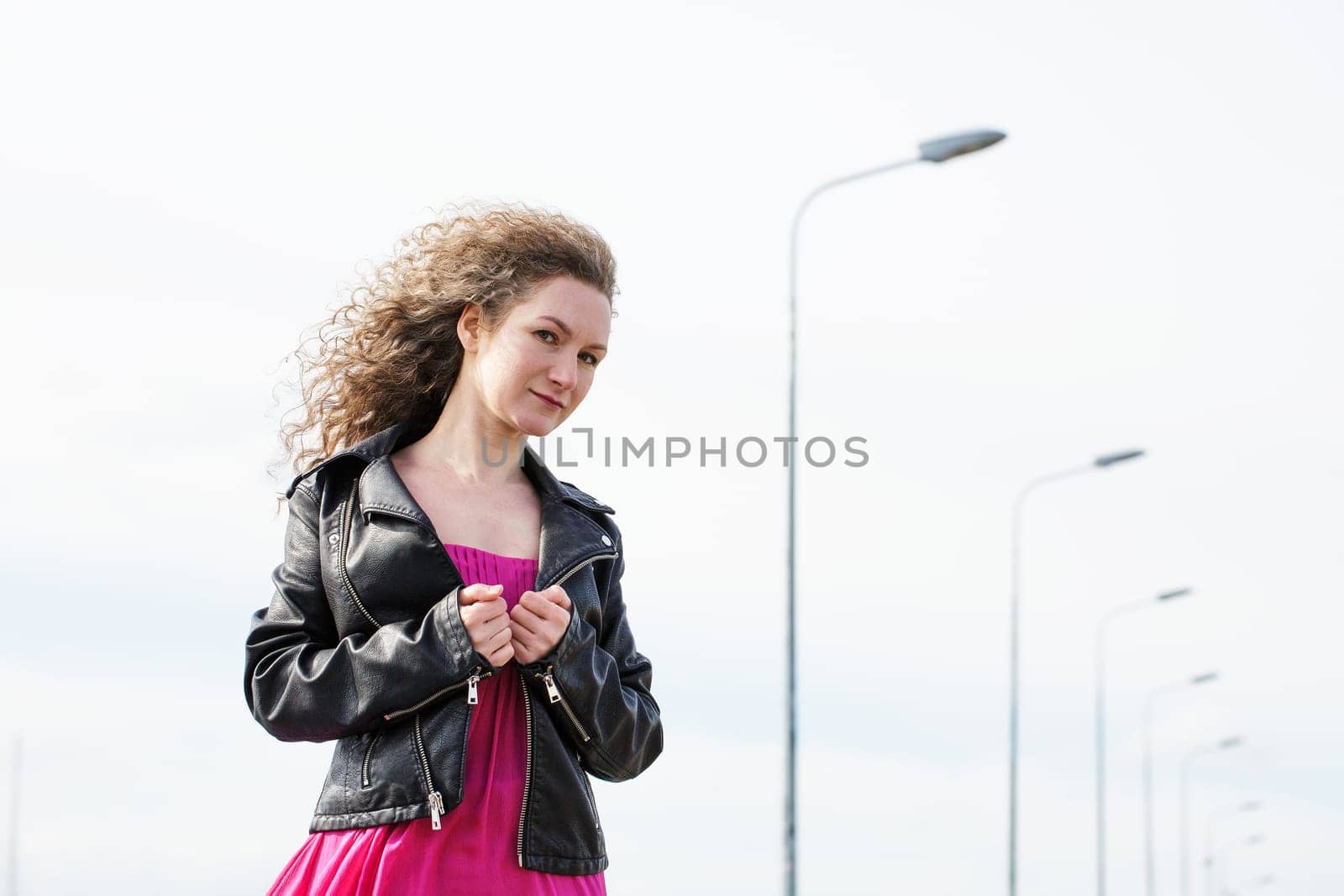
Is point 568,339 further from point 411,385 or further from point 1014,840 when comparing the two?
point 1014,840

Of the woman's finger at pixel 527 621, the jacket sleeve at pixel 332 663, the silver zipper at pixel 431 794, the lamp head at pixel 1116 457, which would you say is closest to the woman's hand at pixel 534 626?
the woman's finger at pixel 527 621

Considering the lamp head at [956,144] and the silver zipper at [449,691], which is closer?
the silver zipper at [449,691]

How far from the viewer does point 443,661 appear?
3.21m

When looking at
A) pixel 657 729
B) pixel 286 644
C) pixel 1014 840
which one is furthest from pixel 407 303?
pixel 1014 840

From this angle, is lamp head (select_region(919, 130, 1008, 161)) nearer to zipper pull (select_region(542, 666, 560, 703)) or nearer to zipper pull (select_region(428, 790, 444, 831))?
zipper pull (select_region(542, 666, 560, 703))

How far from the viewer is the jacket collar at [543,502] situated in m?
3.44

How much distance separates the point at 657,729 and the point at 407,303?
1.12 metres

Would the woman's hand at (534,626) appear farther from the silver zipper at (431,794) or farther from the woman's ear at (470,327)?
the woman's ear at (470,327)

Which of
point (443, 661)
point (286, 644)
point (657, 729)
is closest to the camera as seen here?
point (443, 661)

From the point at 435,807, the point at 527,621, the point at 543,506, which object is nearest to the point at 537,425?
the point at 543,506

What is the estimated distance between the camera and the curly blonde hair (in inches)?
143

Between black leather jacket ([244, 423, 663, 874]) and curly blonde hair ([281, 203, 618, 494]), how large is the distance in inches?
10.1

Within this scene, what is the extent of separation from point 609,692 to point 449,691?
13.9 inches

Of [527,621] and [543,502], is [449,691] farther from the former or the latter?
[543,502]
